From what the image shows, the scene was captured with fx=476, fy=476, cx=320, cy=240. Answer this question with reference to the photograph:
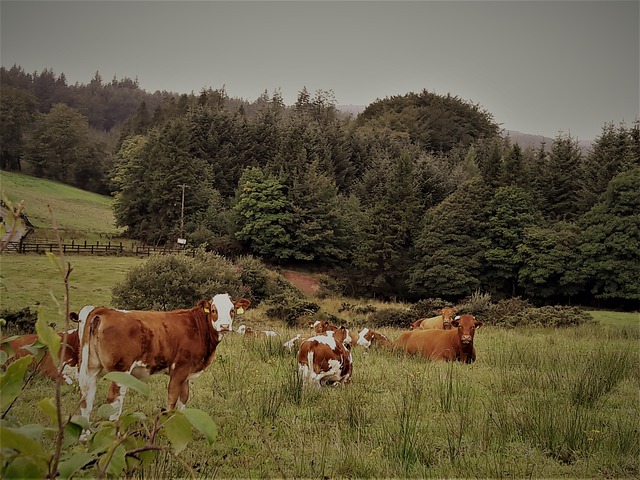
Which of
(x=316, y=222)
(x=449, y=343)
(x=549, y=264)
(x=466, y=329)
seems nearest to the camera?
(x=466, y=329)

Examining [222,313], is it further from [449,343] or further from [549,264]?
[549,264]

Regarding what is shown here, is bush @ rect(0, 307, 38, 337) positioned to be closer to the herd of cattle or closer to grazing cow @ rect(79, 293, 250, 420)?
the herd of cattle

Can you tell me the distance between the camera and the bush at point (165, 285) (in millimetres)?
17312

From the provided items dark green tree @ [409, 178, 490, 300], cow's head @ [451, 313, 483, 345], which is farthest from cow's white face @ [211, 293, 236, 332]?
dark green tree @ [409, 178, 490, 300]

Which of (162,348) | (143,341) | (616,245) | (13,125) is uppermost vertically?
(13,125)

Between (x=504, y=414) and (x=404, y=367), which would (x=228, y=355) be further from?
(x=504, y=414)

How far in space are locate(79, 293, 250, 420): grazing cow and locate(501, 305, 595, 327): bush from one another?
13.7m

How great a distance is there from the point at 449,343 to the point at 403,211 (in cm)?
3131

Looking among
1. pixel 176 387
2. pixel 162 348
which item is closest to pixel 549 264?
pixel 176 387

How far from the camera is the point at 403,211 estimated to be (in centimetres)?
3969

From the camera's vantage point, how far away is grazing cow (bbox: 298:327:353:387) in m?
6.65

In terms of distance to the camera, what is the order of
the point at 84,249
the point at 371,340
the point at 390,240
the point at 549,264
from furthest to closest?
1. the point at 390,240
2. the point at 84,249
3. the point at 549,264
4. the point at 371,340

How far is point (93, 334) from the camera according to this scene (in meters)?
4.45

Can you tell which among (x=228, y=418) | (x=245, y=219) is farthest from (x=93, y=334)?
(x=245, y=219)
